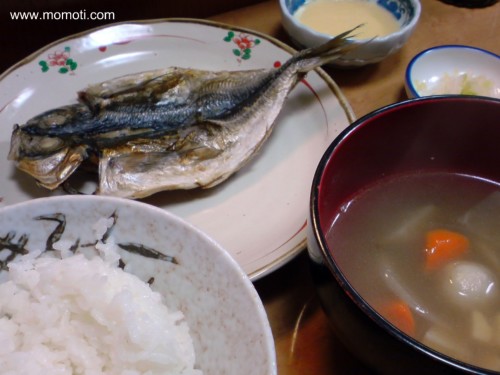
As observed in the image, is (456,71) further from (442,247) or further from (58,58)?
(58,58)

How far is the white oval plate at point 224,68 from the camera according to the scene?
43.9 inches

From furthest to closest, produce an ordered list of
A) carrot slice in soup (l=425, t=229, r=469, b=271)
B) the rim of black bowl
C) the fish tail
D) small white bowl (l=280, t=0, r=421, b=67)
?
small white bowl (l=280, t=0, r=421, b=67)
the fish tail
carrot slice in soup (l=425, t=229, r=469, b=271)
the rim of black bowl

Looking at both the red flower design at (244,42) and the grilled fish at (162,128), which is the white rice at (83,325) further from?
the red flower design at (244,42)

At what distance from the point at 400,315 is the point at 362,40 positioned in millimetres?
885

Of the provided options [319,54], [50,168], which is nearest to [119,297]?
[50,168]

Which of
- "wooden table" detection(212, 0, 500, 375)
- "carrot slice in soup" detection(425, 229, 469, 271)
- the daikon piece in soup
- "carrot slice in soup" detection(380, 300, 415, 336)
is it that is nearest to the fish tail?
"wooden table" detection(212, 0, 500, 375)

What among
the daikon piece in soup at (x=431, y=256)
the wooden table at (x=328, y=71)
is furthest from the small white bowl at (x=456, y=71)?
the daikon piece in soup at (x=431, y=256)

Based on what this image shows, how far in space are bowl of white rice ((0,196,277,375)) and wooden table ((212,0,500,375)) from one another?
0.77 feet

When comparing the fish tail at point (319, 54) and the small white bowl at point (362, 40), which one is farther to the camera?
the small white bowl at point (362, 40)

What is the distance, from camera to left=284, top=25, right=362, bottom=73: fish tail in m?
1.33

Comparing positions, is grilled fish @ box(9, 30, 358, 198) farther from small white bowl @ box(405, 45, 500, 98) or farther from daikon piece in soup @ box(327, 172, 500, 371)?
daikon piece in soup @ box(327, 172, 500, 371)

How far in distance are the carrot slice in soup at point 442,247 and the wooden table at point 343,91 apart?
22 cm

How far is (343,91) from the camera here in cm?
151

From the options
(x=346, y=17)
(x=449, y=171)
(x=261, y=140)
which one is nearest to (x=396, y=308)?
(x=449, y=171)
